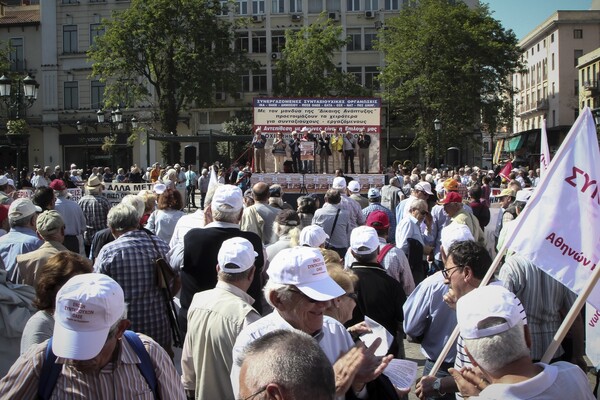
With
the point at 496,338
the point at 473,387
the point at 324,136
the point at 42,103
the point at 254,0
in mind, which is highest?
the point at 254,0

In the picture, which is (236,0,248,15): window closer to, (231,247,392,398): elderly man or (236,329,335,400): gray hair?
(231,247,392,398): elderly man

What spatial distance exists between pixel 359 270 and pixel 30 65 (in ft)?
191

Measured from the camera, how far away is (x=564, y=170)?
4105 mm

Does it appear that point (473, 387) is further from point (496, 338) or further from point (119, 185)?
point (119, 185)

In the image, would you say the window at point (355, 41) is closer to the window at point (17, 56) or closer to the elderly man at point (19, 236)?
the window at point (17, 56)

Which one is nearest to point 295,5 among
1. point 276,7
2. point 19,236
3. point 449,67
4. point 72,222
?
point 276,7

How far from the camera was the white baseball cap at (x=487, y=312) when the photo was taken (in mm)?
2754

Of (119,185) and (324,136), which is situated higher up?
(324,136)

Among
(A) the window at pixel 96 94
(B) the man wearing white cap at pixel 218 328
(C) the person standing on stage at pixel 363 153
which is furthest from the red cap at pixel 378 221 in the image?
(A) the window at pixel 96 94

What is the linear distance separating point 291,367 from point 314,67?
51256mm

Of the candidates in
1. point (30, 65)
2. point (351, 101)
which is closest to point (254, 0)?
point (30, 65)

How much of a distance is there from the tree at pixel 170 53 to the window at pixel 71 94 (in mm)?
8971

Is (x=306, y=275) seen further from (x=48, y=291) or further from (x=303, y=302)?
(x=48, y=291)

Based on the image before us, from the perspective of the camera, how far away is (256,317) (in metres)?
3.88
